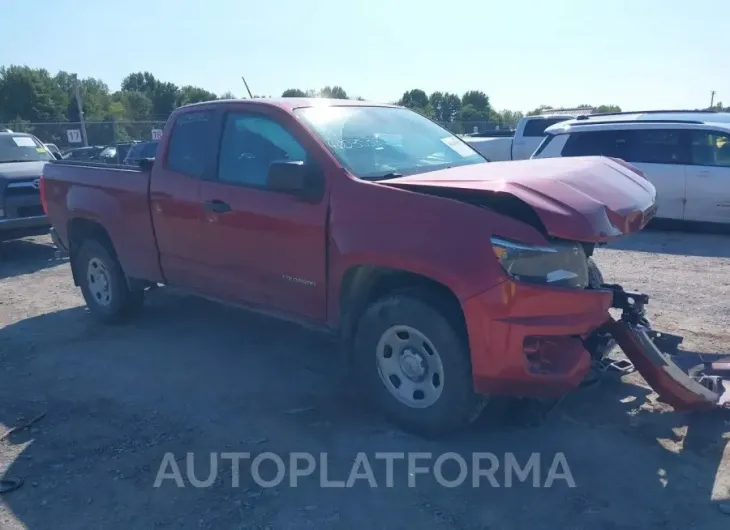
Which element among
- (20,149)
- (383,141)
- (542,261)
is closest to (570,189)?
(542,261)

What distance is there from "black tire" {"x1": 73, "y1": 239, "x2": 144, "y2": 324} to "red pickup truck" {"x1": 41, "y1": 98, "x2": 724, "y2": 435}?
48 centimetres

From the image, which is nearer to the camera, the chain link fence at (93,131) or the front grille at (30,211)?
the front grille at (30,211)

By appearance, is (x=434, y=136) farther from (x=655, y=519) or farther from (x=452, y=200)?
(x=655, y=519)

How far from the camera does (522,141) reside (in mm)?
15133

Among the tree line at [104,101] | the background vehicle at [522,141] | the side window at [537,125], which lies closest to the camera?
the background vehicle at [522,141]

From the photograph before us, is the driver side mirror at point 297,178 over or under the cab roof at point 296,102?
under

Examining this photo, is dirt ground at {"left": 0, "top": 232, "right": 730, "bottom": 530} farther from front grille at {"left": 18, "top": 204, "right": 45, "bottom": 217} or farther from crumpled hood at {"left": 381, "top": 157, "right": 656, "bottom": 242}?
front grille at {"left": 18, "top": 204, "right": 45, "bottom": 217}

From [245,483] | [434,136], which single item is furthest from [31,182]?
[245,483]

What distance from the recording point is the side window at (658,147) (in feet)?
34.3

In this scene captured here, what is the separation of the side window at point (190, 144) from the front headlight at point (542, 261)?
267 cm

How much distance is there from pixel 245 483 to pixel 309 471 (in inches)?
14.0

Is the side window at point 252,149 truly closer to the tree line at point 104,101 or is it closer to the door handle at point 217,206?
the door handle at point 217,206

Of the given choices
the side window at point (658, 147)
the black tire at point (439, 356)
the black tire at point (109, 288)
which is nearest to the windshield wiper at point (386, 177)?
the black tire at point (439, 356)

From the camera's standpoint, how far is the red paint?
11.5ft
